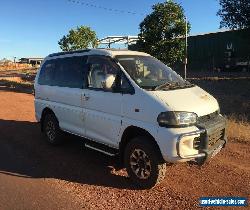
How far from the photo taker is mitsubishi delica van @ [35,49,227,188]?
5.68 m

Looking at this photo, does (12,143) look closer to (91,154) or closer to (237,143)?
(91,154)

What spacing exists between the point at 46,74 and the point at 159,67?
118 inches

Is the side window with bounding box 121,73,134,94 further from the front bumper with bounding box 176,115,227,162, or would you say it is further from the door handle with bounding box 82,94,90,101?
the front bumper with bounding box 176,115,227,162

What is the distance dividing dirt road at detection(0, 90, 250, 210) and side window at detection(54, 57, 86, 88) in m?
1.55

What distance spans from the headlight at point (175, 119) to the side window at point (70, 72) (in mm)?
2324

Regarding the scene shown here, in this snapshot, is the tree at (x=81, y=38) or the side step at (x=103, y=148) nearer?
the side step at (x=103, y=148)

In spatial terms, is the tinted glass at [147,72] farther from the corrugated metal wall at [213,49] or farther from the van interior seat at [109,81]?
the corrugated metal wall at [213,49]

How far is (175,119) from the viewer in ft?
18.4

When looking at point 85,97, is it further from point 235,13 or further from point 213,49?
point 213,49

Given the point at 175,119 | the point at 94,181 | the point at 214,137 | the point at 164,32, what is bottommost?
the point at 94,181

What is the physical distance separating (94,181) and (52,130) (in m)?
2.65

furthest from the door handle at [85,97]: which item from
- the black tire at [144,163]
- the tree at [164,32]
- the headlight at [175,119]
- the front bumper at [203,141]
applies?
the tree at [164,32]

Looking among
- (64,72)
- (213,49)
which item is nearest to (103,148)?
(64,72)

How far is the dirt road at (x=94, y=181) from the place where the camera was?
558 centimetres
